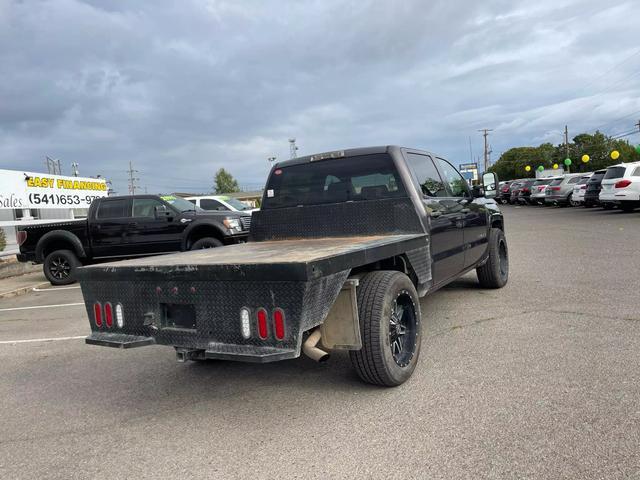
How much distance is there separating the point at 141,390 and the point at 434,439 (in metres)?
2.46

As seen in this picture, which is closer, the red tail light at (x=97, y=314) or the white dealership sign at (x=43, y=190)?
Answer: the red tail light at (x=97, y=314)

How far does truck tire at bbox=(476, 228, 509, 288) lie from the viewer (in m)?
6.73

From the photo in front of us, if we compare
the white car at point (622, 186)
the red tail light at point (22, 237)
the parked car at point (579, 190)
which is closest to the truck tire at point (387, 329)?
the red tail light at point (22, 237)

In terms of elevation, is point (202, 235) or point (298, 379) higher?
point (202, 235)

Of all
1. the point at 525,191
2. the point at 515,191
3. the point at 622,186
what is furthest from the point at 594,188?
the point at 515,191

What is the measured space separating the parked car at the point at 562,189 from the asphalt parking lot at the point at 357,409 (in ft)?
75.9

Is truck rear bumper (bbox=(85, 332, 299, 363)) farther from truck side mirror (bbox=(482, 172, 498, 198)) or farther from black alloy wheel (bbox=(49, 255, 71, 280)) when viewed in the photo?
black alloy wheel (bbox=(49, 255, 71, 280))

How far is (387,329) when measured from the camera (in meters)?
3.54

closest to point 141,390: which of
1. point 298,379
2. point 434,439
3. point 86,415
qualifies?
point 86,415

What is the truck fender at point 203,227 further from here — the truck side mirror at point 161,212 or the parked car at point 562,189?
the parked car at point 562,189

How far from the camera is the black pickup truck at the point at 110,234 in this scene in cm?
1058

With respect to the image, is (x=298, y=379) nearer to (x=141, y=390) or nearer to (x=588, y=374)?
(x=141, y=390)

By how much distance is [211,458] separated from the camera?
2.92 metres

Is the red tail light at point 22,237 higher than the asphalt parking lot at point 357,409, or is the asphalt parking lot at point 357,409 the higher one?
the red tail light at point 22,237
